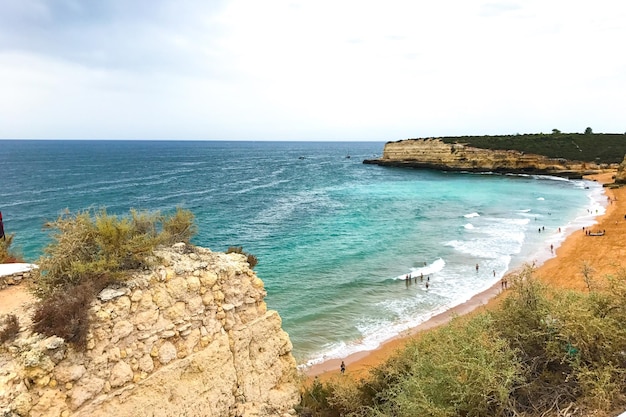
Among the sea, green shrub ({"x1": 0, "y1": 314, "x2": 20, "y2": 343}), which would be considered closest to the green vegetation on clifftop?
the sea

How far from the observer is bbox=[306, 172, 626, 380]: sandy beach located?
17.2m

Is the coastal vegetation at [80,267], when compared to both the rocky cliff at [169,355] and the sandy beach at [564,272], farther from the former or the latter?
the sandy beach at [564,272]

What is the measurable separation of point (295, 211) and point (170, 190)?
2236 cm

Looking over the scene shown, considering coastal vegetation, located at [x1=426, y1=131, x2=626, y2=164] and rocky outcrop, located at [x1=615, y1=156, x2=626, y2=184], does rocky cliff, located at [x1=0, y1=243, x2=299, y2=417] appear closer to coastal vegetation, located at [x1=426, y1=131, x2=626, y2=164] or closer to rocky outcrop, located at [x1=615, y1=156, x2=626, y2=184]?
rocky outcrop, located at [x1=615, y1=156, x2=626, y2=184]

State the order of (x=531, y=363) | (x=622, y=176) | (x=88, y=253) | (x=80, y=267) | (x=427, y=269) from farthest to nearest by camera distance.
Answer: (x=622, y=176)
(x=427, y=269)
(x=88, y=253)
(x=80, y=267)
(x=531, y=363)

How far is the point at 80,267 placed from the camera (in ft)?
25.4

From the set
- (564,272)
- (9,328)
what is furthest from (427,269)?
(9,328)

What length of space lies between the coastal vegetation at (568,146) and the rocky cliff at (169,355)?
9247 cm

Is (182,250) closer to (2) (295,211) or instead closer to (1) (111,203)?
(2) (295,211)

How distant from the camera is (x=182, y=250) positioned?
9.90 meters

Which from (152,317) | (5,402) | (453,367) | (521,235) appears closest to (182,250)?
(152,317)

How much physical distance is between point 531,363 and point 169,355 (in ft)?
22.6

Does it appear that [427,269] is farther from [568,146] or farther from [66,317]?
[568,146]

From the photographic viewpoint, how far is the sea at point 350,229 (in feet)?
73.5
